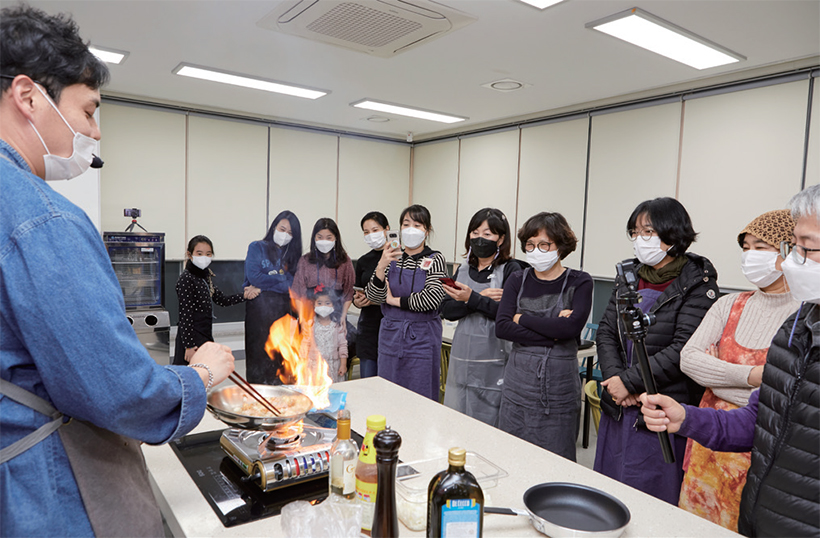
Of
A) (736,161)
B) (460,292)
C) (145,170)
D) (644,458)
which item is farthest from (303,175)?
(644,458)

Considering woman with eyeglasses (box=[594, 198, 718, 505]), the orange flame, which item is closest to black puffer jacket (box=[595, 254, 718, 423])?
woman with eyeglasses (box=[594, 198, 718, 505])

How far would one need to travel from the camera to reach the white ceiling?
115 inches

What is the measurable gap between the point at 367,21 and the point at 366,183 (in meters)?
3.79

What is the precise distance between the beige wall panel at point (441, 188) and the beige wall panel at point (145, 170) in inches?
119

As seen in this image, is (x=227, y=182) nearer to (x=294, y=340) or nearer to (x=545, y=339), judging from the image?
(x=294, y=340)

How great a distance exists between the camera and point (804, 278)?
123cm

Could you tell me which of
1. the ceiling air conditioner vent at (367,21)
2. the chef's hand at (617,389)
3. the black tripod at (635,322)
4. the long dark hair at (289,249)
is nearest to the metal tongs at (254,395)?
the black tripod at (635,322)

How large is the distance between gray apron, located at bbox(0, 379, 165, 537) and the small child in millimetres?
2452

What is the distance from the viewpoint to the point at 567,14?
292 cm

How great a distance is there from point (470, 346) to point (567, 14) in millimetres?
1967

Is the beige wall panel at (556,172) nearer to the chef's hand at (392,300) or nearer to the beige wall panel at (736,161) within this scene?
the beige wall panel at (736,161)

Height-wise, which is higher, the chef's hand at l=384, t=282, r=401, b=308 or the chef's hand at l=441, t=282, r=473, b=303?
the chef's hand at l=441, t=282, r=473, b=303

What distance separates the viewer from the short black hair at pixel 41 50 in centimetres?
92

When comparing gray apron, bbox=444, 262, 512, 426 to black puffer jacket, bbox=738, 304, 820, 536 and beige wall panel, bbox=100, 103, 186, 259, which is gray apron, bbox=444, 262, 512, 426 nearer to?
black puffer jacket, bbox=738, 304, 820, 536
